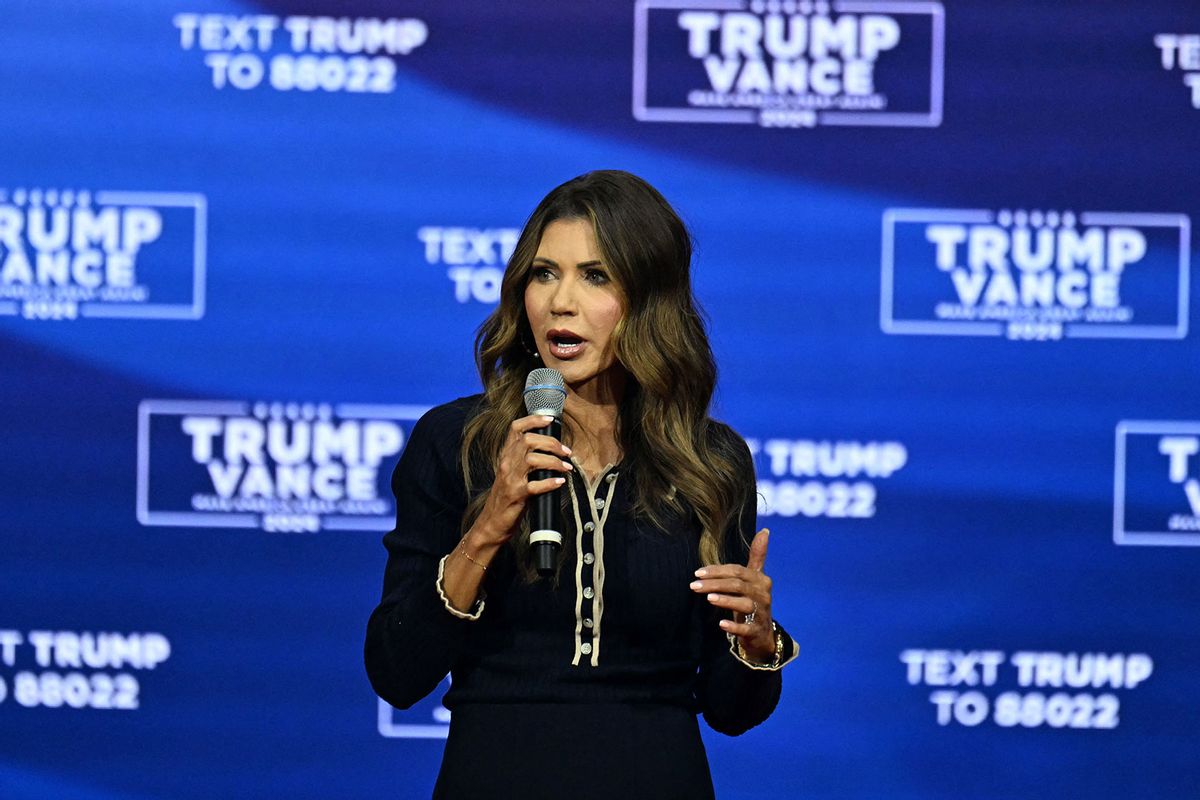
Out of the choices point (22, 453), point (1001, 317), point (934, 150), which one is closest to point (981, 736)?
point (1001, 317)

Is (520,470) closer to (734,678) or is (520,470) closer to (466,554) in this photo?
(466,554)

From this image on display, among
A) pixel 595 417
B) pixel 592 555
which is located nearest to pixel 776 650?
pixel 592 555

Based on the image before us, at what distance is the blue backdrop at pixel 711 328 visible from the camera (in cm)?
343

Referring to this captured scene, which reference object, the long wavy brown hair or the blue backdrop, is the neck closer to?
the long wavy brown hair

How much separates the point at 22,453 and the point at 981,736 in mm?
2390

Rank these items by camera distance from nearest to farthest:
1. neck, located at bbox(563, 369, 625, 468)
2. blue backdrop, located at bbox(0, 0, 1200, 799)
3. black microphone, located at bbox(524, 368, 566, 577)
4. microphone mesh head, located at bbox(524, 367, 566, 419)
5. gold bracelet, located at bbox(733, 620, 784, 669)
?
black microphone, located at bbox(524, 368, 566, 577), microphone mesh head, located at bbox(524, 367, 566, 419), gold bracelet, located at bbox(733, 620, 784, 669), neck, located at bbox(563, 369, 625, 468), blue backdrop, located at bbox(0, 0, 1200, 799)

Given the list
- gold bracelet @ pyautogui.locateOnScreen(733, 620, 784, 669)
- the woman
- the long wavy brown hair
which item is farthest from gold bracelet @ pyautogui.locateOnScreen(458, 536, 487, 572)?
gold bracelet @ pyautogui.locateOnScreen(733, 620, 784, 669)

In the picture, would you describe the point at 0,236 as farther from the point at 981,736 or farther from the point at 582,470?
the point at 981,736

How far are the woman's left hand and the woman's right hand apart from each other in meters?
0.24

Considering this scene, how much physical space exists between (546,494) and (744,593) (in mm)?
298

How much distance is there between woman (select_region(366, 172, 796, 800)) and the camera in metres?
1.90

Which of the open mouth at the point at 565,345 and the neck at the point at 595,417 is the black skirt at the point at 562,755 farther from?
the open mouth at the point at 565,345

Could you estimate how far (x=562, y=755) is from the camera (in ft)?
6.24

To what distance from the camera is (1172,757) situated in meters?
3.46
